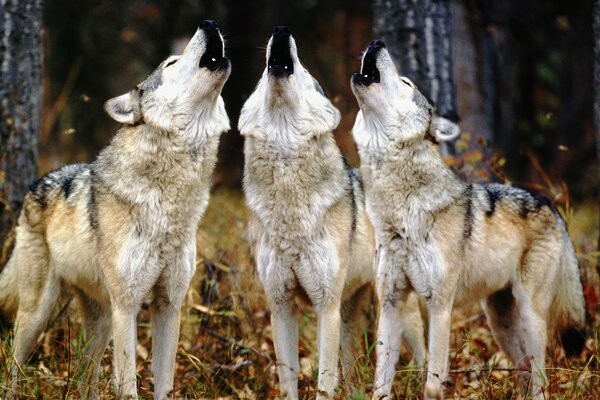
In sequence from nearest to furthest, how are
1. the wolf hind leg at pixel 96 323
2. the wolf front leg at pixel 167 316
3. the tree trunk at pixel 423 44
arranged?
the wolf front leg at pixel 167 316 → the wolf hind leg at pixel 96 323 → the tree trunk at pixel 423 44

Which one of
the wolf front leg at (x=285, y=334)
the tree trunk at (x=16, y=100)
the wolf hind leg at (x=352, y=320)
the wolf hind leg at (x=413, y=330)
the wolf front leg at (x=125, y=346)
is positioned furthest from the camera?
the tree trunk at (x=16, y=100)

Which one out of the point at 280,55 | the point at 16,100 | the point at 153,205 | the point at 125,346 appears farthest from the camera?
the point at 16,100

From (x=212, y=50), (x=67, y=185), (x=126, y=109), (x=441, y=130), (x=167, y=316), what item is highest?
(x=212, y=50)

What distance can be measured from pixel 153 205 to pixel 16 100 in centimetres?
253

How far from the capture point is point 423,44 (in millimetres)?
7473

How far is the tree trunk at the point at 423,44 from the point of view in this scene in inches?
293

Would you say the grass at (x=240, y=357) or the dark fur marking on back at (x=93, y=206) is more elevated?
the dark fur marking on back at (x=93, y=206)

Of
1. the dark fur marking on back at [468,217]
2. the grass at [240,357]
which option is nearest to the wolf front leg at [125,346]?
the grass at [240,357]

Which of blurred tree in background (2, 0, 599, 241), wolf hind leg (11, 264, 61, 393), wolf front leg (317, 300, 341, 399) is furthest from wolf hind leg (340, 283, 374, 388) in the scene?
blurred tree in background (2, 0, 599, 241)

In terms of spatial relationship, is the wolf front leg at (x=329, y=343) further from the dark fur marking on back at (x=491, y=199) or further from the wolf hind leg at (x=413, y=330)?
the dark fur marking on back at (x=491, y=199)

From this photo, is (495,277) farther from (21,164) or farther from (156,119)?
(21,164)

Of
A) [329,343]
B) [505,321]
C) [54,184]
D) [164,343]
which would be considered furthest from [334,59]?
[164,343]

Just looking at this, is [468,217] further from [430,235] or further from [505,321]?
[505,321]

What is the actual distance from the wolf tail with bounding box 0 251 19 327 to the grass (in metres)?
0.16
